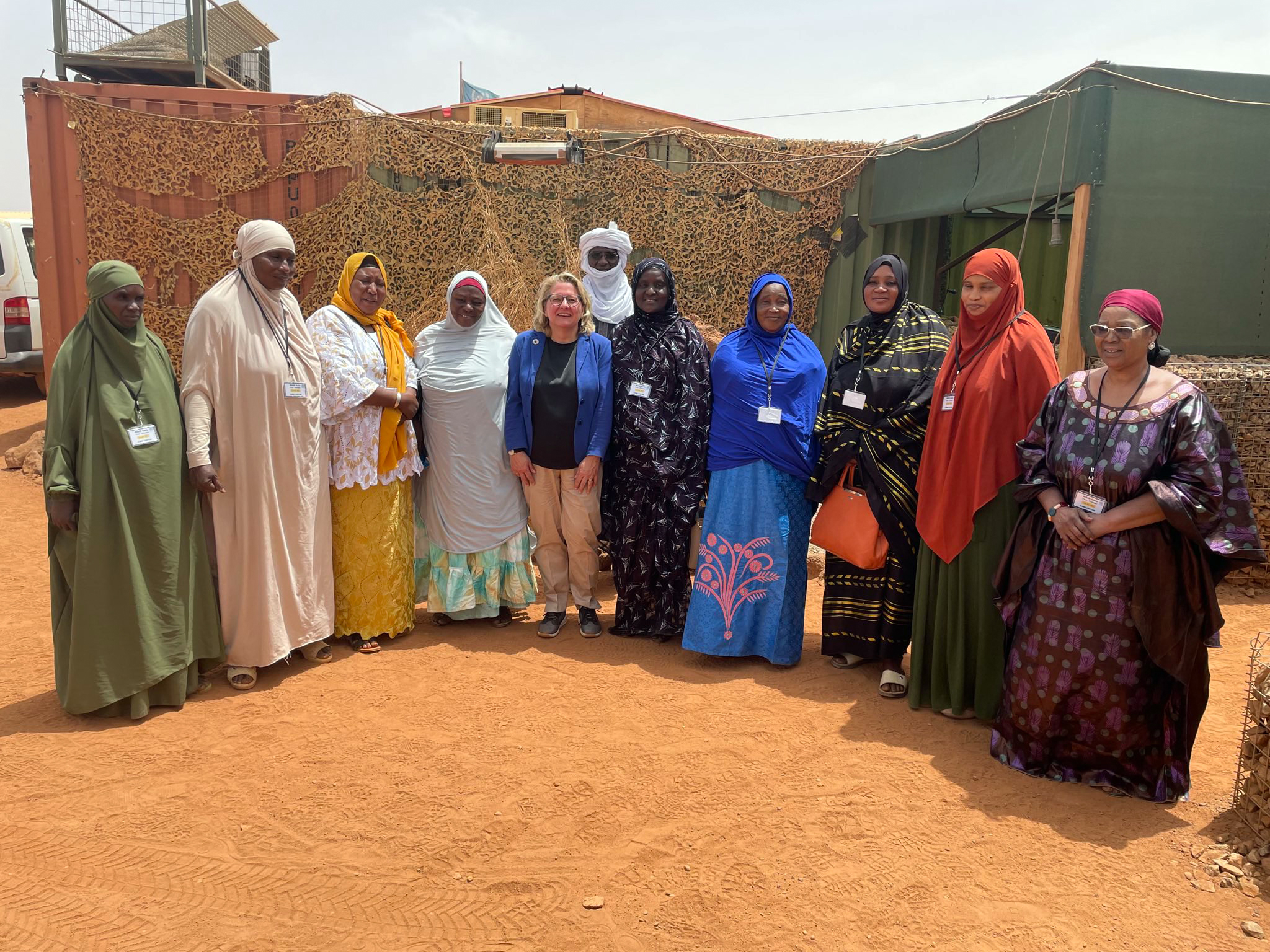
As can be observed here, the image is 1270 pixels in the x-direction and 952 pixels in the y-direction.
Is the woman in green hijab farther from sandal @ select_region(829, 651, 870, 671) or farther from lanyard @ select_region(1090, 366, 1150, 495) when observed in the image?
lanyard @ select_region(1090, 366, 1150, 495)

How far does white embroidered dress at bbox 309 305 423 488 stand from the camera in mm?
4125

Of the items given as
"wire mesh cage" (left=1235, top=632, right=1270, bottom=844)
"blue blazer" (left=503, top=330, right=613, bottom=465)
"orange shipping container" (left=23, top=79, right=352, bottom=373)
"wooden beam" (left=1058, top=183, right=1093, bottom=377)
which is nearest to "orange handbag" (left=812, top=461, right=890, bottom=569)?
"blue blazer" (left=503, top=330, right=613, bottom=465)

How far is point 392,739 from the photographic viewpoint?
3486 millimetres

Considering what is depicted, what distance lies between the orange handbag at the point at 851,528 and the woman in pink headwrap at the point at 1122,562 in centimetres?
72

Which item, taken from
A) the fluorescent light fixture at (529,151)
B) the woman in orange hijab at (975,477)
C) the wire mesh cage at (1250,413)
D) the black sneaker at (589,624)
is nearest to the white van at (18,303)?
the fluorescent light fixture at (529,151)

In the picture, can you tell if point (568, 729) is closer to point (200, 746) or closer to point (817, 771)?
point (817, 771)

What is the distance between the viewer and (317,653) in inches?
168

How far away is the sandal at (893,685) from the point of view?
3.96 m

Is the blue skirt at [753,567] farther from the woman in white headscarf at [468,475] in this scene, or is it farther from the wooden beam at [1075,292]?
the wooden beam at [1075,292]

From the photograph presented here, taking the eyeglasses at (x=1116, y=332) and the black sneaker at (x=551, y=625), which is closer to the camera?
the eyeglasses at (x=1116, y=332)

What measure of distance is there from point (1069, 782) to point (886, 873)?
0.94 metres

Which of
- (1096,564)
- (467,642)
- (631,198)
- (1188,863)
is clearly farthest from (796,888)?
(631,198)

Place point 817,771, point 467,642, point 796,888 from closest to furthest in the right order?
1. point 796,888
2. point 817,771
3. point 467,642

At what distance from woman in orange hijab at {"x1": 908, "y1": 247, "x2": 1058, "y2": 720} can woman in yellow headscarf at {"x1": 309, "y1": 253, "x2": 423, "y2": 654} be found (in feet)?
7.96
